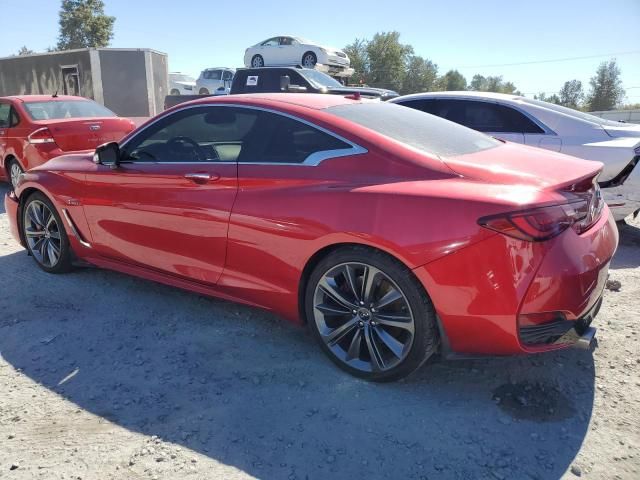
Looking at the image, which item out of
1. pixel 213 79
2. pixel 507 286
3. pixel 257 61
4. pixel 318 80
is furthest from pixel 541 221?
pixel 213 79

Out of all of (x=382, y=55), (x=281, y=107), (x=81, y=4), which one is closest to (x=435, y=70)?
(x=382, y=55)

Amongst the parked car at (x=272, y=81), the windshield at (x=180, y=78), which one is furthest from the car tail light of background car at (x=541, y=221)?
the windshield at (x=180, y=78)

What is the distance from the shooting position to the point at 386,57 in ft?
192

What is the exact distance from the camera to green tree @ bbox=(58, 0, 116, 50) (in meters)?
59.3

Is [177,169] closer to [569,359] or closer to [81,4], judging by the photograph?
[569,359]

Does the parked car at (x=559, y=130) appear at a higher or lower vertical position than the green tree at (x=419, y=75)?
lower

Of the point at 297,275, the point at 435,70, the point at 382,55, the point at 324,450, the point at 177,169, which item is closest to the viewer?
the point at 324,450

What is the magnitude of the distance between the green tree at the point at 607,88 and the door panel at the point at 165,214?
178 feet

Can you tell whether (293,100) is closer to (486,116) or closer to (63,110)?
(486,116)

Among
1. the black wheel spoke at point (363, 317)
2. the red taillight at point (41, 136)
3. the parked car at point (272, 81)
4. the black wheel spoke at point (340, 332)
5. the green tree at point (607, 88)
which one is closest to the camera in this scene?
the black wheel spoke at point (363, 317)

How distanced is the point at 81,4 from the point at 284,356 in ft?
226

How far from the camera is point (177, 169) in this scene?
3477mm

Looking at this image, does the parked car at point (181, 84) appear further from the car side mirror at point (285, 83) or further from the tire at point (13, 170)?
the tire at point (13, 170)

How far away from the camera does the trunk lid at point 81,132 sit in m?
7.32
